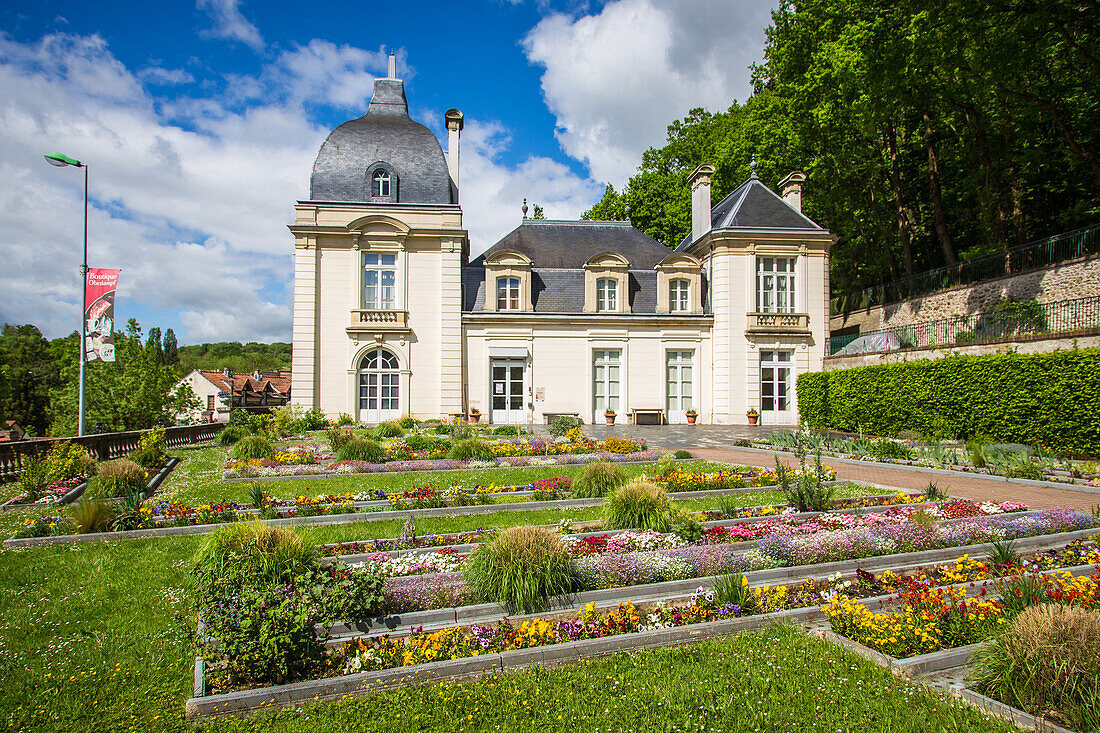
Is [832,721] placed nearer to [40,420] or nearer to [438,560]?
[438,560]

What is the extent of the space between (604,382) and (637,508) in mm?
17959

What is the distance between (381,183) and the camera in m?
24.5

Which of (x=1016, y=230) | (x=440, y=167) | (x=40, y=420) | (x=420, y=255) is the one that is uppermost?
(x=440, y=167)

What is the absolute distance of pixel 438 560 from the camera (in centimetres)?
611

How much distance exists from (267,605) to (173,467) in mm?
13173

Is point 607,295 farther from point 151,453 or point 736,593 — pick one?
point 736,593

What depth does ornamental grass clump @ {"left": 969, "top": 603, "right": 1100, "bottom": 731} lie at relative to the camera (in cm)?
333

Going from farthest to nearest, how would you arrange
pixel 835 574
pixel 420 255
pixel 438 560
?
pixel 420 255, pixel 438 560, pixel 835 574

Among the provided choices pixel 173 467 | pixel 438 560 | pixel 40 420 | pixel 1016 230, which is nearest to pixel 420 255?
pixel 173 467

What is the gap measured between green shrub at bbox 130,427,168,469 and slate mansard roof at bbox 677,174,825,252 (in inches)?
852

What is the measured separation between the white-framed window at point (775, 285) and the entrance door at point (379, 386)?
16249 millimetres

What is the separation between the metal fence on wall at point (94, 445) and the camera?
1266 centimetres

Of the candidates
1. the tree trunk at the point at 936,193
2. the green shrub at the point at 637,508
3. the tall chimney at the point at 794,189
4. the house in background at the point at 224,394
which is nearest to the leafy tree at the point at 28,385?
the house in background at the point at 224,394

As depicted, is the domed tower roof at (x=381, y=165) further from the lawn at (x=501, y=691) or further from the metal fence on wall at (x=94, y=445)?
the lawn at (x=501, y=691)
